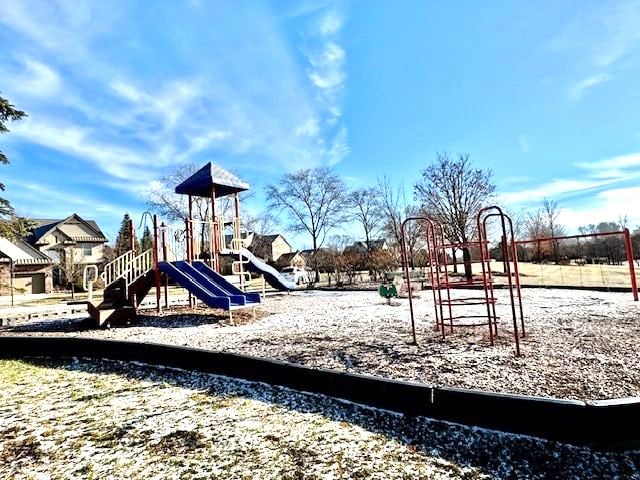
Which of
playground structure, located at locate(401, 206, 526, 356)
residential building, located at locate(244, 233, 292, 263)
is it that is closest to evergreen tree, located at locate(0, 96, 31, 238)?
playground structure, located at locate(401, 206, 526, 356)

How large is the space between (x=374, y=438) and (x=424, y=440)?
0.33 meters

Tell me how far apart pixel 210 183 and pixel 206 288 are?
3.57 metres

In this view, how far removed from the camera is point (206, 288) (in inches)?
314

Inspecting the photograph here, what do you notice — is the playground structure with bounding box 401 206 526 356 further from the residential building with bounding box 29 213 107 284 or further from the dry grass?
the residential building with bounding box 29 213 107 284

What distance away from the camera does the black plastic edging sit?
2.18 m

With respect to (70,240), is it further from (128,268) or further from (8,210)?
(128,268)

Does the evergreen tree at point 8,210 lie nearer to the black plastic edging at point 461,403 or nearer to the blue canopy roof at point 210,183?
the blue canopy roof at point 210,183

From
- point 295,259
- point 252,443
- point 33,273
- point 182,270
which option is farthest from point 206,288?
point 295,259

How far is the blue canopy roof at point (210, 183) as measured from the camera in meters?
10.2

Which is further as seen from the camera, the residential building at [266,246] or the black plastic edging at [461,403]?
the residential building at [266,246]

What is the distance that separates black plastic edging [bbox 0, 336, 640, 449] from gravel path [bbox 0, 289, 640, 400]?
0.51 m

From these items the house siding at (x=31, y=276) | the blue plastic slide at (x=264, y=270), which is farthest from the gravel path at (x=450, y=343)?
the house siding at (x=31, y=276)

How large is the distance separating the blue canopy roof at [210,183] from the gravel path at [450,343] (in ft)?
13.1

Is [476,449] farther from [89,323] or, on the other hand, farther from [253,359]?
[89,323]
